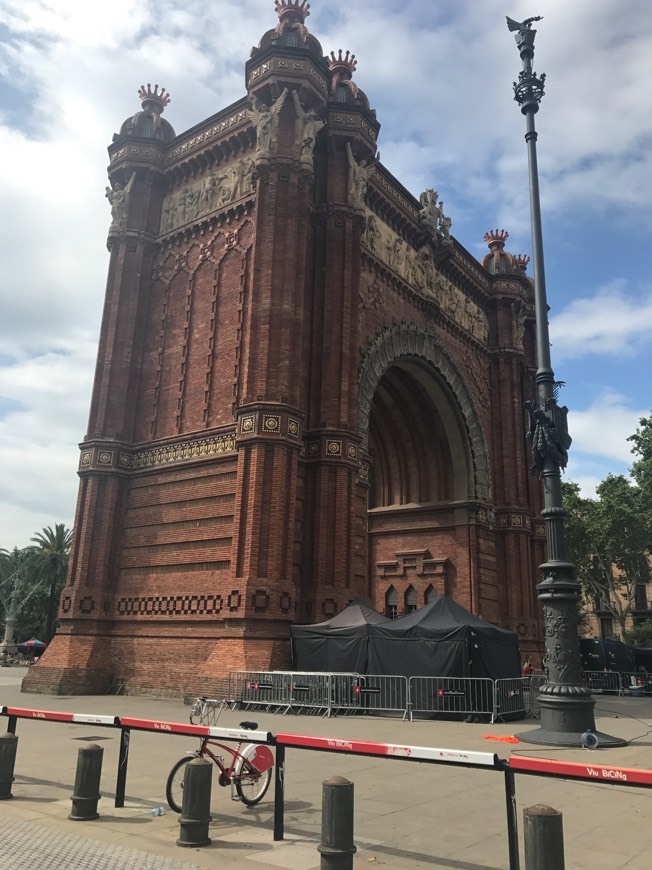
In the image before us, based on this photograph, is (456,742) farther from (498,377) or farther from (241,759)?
(498,377)

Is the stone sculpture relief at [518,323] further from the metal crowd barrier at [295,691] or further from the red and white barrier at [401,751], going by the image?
the red and white barrier at [401,751]

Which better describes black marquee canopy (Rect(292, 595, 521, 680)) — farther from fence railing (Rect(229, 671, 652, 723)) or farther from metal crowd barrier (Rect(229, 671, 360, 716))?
metal crowd barrier (Rect(229, 671, 360, 716))

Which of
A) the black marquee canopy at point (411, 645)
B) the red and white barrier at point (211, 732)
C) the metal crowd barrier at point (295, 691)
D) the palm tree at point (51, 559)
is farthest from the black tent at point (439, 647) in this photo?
the palm tree at point (51, 559)

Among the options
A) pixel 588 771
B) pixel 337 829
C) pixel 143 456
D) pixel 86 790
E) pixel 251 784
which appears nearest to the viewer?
pixel 588 771

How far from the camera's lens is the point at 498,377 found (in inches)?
1439

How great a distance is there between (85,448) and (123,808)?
19116mm

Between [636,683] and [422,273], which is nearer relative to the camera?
[636,683]

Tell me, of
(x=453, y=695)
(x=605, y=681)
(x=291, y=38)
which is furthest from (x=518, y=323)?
(x=453, y=695)

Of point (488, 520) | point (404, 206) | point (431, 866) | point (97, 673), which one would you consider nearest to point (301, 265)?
point (404, 206)

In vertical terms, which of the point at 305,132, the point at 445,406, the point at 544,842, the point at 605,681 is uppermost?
the point at 305,132

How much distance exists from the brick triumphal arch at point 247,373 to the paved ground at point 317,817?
30.0 ft

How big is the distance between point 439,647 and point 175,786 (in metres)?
11.2

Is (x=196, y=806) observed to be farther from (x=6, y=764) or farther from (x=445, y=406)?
(x=445, y=406)

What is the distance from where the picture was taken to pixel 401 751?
18.7 ft
